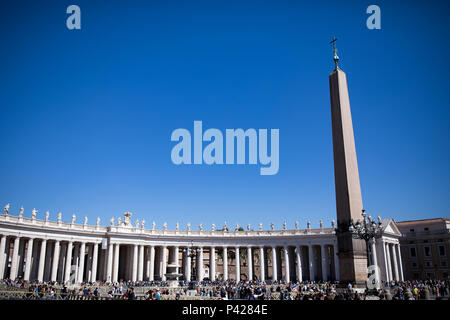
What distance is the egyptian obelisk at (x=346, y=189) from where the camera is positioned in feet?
72.1

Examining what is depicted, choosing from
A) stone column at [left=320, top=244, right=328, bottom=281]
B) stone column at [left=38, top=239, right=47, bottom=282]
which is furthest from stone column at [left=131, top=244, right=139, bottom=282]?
stone column at [left=320, top=244, right=328, bottom=281]

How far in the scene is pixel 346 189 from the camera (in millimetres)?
22312

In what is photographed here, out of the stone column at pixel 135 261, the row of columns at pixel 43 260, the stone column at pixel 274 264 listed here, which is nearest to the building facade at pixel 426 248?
the stone column at pixel 274 264

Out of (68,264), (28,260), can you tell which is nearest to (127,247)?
(68,264)

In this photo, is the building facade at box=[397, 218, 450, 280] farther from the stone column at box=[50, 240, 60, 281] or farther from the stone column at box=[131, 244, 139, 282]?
the stone column at box=[50, 240, 60, 281]

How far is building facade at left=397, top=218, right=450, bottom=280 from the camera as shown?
210 ft

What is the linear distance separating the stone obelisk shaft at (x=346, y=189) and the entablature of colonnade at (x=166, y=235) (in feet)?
114

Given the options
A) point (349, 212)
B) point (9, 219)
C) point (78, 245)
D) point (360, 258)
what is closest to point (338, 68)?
point (349, 212)

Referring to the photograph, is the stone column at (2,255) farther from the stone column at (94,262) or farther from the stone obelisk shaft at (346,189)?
the stone obelisk shaft at (346,189)

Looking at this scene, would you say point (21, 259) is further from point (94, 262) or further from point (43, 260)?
point (94, 262)

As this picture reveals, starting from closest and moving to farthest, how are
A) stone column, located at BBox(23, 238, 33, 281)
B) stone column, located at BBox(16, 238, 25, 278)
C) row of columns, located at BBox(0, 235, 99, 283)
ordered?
row of columns, located at BBox(0, 235, 99, 283) < stone column, located at BBox(23, 238, 33, 281) < stone column, located at BBox(16, 238, 25, 278)

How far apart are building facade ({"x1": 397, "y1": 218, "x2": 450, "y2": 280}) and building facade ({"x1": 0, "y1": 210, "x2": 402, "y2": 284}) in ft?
19.5
